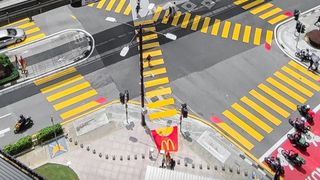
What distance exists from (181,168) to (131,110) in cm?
867

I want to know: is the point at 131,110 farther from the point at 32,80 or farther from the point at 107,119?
the point at 32,80

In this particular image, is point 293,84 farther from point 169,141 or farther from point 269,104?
point 169,141

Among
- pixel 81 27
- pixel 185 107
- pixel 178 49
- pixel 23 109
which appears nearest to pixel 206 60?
pixel 178 49

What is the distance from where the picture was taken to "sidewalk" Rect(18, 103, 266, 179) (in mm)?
38812

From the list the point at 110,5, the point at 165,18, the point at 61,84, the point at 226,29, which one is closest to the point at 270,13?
the point at 226,29

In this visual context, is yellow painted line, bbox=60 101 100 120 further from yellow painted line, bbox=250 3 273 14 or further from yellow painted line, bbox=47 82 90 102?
yellow painted line, bbox=250 3 273 14

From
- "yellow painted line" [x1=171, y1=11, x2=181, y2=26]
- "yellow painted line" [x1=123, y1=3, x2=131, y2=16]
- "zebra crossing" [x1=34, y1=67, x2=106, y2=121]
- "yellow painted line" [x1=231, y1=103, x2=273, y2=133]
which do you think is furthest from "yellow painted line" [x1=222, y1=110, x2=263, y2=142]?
"yellow painted line" [x1=123, y1=3, x2=131, y2=16]

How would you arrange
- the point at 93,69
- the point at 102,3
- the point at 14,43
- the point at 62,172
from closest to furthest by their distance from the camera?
the point at 62,172 < the point at 93,69 < the point at 14,43 < the point at 102,3

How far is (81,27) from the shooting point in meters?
54.6

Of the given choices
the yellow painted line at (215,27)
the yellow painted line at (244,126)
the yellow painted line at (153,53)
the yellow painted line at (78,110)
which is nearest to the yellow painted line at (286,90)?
→ the yellow painted line at (244,126)

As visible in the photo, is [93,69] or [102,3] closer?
[93,69]

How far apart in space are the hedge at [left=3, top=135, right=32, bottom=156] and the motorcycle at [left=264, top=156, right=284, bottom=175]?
71.3 feet

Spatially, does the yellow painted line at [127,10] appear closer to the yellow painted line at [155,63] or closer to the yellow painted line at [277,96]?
the yellow painted line at [155,63]

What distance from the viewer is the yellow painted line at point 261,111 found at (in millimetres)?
43506
